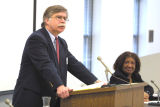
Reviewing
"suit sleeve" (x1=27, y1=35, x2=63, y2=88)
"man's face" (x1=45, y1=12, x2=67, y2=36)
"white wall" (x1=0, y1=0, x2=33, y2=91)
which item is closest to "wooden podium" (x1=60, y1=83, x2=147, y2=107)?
"suit sleeve" (x1=27, y1=35, x2=63, y2=88)

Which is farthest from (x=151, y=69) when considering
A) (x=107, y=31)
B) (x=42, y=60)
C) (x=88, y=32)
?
(x=42, y=60)

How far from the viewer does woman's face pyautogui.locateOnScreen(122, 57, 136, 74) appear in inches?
177

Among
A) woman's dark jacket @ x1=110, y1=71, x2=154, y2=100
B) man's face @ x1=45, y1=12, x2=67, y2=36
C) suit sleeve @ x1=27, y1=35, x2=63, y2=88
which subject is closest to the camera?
suit sleeve @ x1=27, y1=35, x2=63, y2=88

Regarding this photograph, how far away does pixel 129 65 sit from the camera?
4504mm

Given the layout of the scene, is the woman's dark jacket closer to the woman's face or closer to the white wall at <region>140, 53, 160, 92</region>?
the woman's face

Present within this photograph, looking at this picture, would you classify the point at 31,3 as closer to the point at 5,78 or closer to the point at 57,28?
the point at 5,78

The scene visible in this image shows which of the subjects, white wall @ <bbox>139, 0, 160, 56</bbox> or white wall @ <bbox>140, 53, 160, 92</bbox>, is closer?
white wall @ <bbox>140, 53, 160, 92</bbox>

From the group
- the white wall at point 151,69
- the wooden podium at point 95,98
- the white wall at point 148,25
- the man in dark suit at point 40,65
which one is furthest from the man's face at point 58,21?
the white wall at point 148,25

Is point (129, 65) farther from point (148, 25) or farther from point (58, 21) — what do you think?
point (148, 25)

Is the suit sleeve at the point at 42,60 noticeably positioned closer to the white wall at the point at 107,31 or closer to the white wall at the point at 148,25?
the white wall at the point at 107,31

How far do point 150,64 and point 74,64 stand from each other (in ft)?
14.8

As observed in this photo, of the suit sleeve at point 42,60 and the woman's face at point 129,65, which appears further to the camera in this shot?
the woman's face at point 129,65

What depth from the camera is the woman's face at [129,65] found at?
177 inches

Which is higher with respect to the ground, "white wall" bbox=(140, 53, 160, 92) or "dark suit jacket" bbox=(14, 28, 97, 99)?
"dark suit jacket" bbox=(14, 28, 97, 99)
